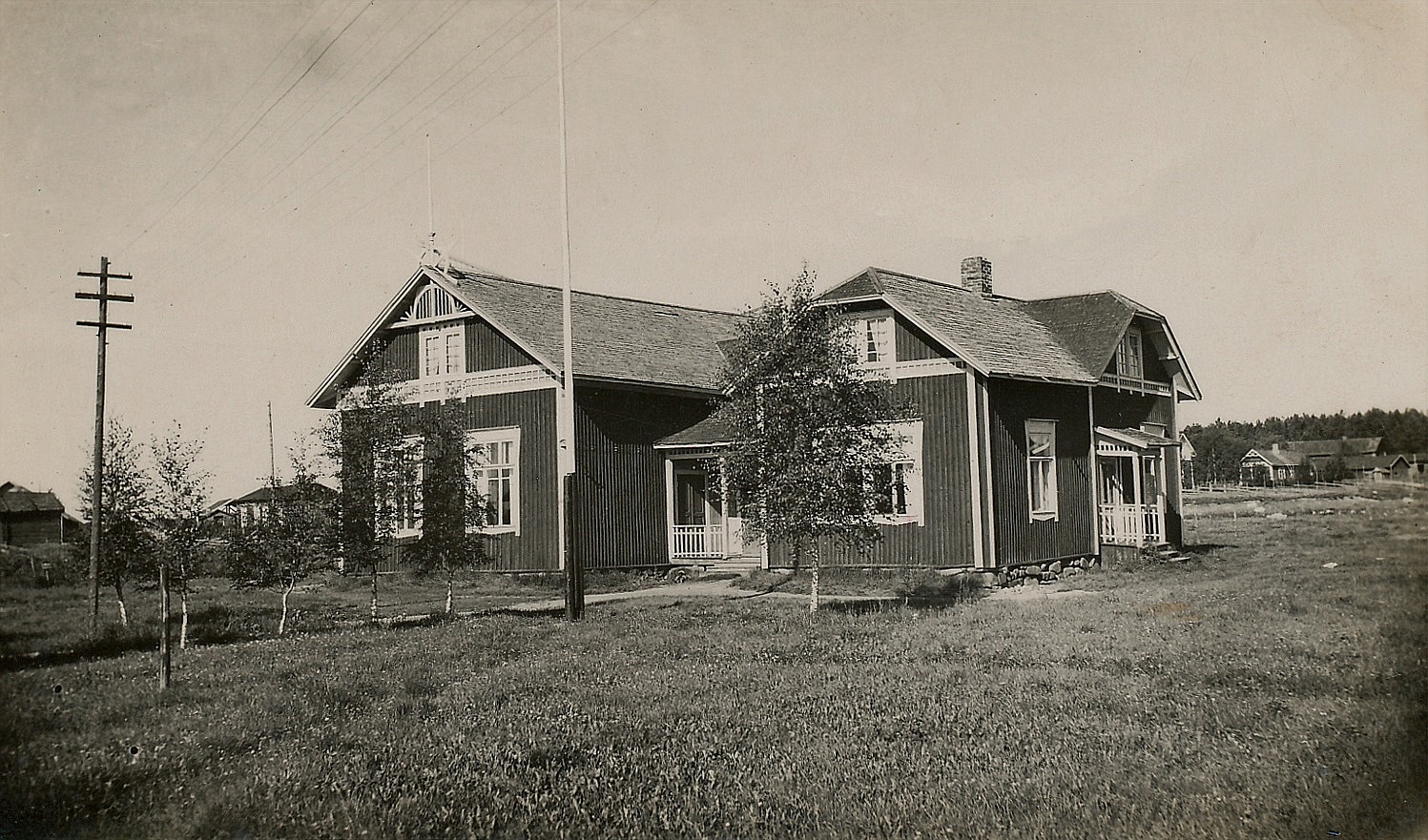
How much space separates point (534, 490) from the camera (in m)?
20.4

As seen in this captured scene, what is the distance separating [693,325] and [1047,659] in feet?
55.3

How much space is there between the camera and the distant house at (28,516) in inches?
201

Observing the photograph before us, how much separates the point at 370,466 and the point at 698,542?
877 centimetres

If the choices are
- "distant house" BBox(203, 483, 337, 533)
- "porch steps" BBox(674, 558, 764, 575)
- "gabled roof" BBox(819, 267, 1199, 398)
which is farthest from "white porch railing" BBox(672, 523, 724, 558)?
"distant house" BBox(203, 483, 337, 533)

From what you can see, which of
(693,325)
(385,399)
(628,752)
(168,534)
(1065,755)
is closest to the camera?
(1065,755)

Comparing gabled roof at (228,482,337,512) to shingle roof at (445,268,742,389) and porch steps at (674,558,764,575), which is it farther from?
porch steps at (674,558,764,575)

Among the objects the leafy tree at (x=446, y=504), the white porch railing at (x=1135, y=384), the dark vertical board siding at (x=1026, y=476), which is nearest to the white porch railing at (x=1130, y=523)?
the dark vertical board siding at (x=1026, y=476)

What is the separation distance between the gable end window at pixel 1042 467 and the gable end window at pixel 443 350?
11269 millimetres

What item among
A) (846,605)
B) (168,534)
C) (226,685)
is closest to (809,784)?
(226,685)

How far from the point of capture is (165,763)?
6254 mm

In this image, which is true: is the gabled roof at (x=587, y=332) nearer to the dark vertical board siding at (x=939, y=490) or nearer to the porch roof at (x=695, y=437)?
the porch roof at (x=695, y=437)

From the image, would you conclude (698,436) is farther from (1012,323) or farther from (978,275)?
(978,275)

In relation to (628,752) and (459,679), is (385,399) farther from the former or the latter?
(628,752)

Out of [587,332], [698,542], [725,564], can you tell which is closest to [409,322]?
[587,332]
